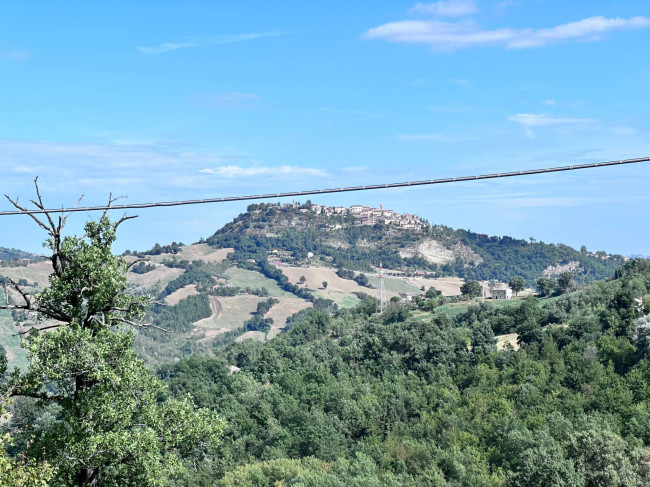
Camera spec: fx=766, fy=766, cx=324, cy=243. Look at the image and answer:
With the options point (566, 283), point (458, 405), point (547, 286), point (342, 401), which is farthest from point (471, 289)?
point (458, 405)

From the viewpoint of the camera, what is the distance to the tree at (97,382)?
594 inches

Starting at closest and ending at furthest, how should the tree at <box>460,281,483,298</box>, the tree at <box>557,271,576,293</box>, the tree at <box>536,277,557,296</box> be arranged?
the tree at <box>557,271,576,293</box>, the tree at <box>536,277,557,296</box>, the tree at <box>460,281,483,298</box>

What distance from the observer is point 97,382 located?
1580cm

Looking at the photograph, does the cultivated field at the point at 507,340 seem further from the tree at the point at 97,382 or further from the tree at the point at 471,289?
the tree at the point at 97,382

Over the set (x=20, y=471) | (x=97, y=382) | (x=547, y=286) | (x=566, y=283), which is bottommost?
(x=547, y=286)

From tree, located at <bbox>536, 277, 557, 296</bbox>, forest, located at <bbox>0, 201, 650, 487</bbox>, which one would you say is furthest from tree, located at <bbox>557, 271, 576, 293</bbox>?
forest, located at <bbox>0, 201, 650, 487</bbox>

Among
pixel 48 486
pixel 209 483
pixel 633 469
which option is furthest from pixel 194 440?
pixel 209 483

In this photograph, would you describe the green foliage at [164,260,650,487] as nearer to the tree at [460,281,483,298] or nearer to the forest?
the forest

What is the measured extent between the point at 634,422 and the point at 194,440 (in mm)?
33158

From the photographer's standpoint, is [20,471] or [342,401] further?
[342,401]

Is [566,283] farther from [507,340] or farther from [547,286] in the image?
[507,340]

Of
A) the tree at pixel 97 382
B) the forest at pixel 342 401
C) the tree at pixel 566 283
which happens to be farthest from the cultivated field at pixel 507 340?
the tree at pixel 97 382

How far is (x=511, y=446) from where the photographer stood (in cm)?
4194

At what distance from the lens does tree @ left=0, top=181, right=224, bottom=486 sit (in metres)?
15.1
